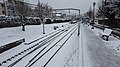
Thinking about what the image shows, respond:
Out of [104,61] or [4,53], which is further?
[4,53]

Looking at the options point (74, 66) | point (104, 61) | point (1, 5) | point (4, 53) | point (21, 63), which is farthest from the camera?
point (1, 5)

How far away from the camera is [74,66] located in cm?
829

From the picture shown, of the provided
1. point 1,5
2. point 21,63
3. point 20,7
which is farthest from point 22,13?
point 1,5

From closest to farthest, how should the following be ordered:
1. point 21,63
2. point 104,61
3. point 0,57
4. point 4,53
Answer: point 21,63 < point 104,61 < point 0,57 < point 4,53

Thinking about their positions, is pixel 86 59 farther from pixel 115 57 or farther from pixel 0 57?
pixel 0 57

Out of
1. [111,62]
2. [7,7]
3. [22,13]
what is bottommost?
[111,62]

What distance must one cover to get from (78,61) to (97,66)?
1.22 metres

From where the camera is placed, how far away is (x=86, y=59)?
32.3 ft

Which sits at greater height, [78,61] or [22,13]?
[22,13]

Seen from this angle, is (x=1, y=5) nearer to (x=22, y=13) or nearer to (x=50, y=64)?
(x=22, y=13)

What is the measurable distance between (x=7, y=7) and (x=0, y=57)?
58.2 metres

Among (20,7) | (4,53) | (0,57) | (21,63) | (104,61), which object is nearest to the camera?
(21,63)

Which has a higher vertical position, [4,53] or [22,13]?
[22,13]

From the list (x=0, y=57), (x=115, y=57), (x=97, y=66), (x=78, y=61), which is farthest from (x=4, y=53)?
(x=115, y=57)
